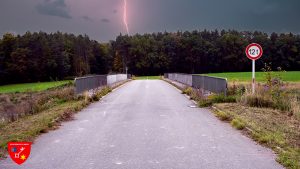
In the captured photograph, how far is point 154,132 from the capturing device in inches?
411

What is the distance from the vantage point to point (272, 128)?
10586 millimetres

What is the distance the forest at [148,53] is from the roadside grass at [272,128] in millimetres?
91899

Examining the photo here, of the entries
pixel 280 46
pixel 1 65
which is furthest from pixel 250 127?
pixel 280 46

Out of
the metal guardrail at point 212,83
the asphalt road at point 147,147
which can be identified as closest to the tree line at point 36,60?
the metal guardrail at point 212,83

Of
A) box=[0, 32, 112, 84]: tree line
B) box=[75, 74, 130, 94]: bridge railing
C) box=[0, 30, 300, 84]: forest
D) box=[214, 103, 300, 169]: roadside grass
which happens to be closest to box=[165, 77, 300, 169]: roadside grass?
box=[214, 103, 300, 169]: roadside grass

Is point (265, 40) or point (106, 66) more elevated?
point (265, 40)

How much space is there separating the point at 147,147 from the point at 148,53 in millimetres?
127076

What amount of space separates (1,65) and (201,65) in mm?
64836

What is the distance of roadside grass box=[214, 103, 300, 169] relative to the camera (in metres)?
7.51

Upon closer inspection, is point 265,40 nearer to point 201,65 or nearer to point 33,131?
point 201,65

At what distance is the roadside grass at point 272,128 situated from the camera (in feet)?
24.6

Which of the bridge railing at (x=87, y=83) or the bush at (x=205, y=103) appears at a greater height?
the bridge railing at (x=87, y=83)

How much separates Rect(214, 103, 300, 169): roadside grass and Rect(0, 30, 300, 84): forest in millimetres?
91899

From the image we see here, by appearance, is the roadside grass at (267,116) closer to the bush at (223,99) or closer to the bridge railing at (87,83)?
the bush at (223,99)
